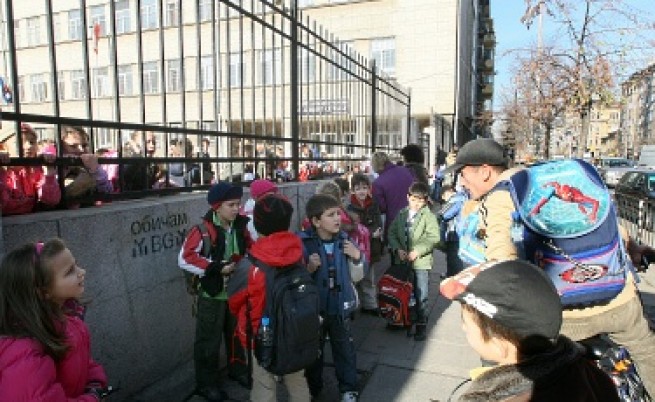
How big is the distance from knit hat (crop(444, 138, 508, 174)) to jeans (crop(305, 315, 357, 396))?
1.49m

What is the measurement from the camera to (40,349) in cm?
170

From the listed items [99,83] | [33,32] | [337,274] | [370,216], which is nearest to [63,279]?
[337,274]

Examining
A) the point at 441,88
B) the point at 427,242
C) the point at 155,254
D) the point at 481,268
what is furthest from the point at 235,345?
the point at 441,88

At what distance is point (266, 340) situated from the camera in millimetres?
2604

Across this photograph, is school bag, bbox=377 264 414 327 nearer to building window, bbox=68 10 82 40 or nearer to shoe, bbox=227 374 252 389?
shoe, bbox=227 374 252 389

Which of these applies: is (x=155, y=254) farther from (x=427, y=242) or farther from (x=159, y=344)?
(x=427, y=242)

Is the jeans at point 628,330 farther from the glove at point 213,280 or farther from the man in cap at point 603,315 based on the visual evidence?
the glove at point 213,280

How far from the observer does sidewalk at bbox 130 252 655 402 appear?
3398mm

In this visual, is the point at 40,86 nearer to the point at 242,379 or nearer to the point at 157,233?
the point at 157,233

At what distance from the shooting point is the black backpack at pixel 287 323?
2.60 metres

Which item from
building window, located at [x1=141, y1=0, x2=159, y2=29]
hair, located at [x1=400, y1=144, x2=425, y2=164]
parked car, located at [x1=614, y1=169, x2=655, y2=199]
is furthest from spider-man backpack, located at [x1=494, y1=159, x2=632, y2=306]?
building window, located at [x1=141, y1=0, x2=159, y2=29]

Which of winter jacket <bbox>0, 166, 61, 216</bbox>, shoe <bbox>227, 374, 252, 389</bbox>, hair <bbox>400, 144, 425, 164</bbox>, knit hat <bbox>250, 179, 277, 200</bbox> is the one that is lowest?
shoe <bbox>227, 374, 252, 389</bbox>

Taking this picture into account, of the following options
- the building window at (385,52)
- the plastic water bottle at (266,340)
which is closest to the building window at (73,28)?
the plastic water bottle at (266,340)

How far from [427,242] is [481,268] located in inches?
133
